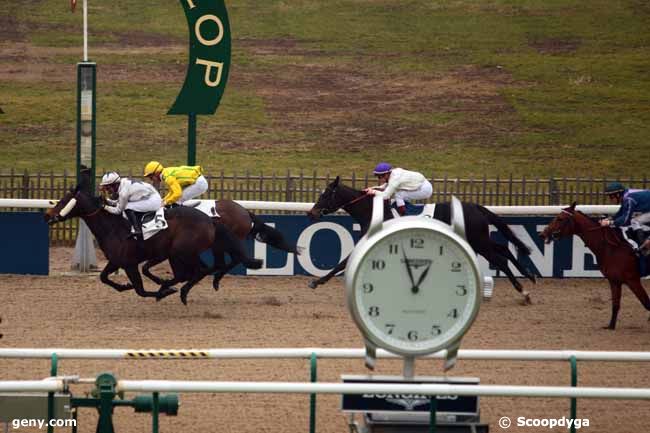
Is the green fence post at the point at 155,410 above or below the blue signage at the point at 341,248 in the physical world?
above

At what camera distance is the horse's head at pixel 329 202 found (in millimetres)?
16469

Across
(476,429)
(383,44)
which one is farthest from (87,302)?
(383,44)

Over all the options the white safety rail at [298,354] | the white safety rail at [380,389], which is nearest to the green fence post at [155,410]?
the white safety rail at [380,389]

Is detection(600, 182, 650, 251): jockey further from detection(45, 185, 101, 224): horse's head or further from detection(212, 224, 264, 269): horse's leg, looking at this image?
detection(45, 185, 101, 224): horse's head

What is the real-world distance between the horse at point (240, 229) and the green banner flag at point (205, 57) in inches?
86.2

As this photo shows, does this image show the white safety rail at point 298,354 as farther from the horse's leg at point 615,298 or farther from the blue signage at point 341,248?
the blue signage at point 341,248

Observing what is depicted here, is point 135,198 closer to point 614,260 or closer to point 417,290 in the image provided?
point 614,260

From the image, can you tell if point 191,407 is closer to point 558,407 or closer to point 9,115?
point 558,407

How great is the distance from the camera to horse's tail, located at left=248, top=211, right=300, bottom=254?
1652cm

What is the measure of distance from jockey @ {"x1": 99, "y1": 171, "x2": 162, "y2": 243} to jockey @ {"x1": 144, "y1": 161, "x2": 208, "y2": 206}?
0.53 metres

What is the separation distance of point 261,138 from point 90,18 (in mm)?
12093

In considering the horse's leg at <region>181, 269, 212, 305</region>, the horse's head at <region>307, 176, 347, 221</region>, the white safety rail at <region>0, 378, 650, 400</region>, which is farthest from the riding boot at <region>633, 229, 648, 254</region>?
the white safety rail at <region>0, 378, 650, 400</region>

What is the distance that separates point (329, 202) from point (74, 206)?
10.6 ft

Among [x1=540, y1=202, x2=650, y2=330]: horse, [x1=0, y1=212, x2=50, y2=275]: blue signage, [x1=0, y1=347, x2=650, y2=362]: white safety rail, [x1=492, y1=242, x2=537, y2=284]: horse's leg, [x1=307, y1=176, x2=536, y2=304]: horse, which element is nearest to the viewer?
[x1=0, y1=347, x2=650, y2=362]: white safety rail
